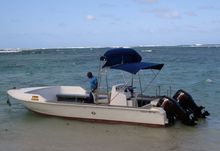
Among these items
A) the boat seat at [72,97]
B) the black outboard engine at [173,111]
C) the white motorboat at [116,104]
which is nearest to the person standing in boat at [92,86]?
the white motorboat at [116,104]

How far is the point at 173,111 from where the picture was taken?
583 inches

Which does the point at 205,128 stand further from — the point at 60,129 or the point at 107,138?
the point at 60,129

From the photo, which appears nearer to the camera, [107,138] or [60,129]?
[107,138]

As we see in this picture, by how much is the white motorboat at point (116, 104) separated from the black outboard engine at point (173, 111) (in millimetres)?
47

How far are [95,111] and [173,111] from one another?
2721 millimetres

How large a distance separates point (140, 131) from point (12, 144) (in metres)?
4.15

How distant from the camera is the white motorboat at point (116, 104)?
47.5 feet

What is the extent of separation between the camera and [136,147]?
12.1 m

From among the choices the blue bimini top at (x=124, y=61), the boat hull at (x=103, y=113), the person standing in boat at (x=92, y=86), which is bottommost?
the boat hull at (x=103, y=113)

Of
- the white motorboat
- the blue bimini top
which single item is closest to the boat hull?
the white motorboat

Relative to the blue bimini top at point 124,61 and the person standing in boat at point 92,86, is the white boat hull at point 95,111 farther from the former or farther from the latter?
the blue bimini top at point 124,61

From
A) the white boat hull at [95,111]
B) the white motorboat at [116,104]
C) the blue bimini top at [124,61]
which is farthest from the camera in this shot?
the blue bimini top at [124,61]

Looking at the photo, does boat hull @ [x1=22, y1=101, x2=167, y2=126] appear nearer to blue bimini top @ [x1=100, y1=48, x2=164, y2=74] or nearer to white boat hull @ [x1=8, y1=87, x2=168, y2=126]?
white boat hull @ [x1=8, y1=87, x2=168, y2=126]

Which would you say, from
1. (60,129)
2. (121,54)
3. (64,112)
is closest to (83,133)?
(60,129)
